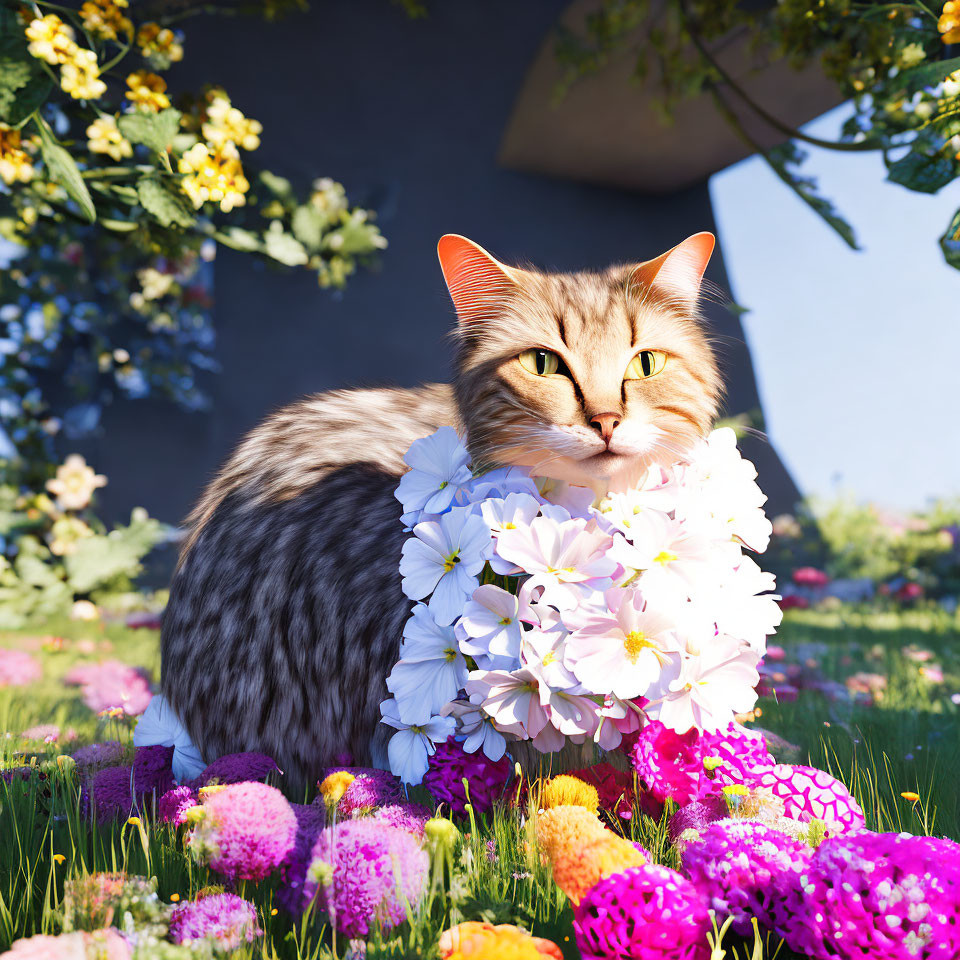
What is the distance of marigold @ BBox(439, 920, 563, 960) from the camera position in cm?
86

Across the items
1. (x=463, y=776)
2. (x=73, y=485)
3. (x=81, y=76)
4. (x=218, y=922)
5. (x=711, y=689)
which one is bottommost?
(x=218, y=922)

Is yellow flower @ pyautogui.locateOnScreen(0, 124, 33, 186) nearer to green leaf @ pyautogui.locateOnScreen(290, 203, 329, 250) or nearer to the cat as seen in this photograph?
green leaf @ pyautogui.locateOnScreen(290, 203, 329, 250)

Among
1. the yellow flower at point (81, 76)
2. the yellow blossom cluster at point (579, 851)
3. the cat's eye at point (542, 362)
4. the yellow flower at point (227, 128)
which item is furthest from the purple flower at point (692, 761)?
the yellow flower at point (81, 76)

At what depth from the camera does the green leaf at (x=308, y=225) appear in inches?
115

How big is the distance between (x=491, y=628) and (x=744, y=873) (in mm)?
542

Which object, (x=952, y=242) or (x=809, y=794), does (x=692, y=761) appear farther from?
(x=952, y=242)

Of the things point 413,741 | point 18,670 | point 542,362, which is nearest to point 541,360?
point 542,362

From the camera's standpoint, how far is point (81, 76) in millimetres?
2137

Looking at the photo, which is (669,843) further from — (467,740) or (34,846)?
(34,846)

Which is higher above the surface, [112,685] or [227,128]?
[227,128]

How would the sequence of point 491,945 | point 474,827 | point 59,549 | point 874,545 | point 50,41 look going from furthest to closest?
point 874,545
point 59,549
point 50,41
point 474,827
point 491,945

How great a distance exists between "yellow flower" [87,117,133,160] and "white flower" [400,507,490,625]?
1669 millimetres

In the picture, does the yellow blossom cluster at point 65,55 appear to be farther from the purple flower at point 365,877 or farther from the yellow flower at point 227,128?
the purple flower at point 365,877

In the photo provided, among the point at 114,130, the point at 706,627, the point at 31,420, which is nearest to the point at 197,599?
the point at 706,627
